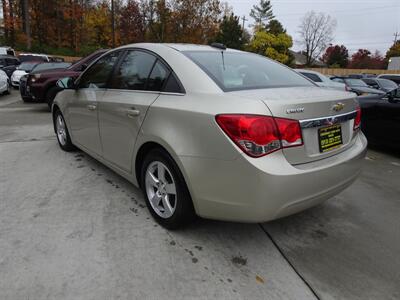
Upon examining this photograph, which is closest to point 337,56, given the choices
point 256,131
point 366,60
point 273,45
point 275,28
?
point 366,60

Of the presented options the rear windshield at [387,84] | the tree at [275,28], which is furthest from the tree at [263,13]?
the rear windshield at [387,84]

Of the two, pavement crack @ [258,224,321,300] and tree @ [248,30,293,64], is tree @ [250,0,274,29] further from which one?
pavement crack @ [258,224,321,300]

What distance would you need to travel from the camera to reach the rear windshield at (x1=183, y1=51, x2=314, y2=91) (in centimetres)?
263

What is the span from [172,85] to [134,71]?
70 centimetres

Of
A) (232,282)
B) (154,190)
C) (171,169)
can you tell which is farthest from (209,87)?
(232,282)

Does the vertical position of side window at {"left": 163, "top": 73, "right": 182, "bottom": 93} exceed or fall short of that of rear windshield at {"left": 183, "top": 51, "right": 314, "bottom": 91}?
it falls short

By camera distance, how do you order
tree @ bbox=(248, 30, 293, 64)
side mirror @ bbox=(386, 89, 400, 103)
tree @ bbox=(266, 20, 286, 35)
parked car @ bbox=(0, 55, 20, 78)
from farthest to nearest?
tree @ bbox=(266, 20, 286, 35)
tree @ bbox=(248, 30, 293, 64)
parked car @ bbox=(0, 55, 20, 78)
side mirror @ bbox=(386, 89, 400, 103)

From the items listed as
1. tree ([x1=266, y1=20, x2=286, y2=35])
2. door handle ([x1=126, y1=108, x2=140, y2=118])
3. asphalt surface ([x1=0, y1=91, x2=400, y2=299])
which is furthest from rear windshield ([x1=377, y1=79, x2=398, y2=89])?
tree ([x1=266, y1=20, x2=286, y2=35])

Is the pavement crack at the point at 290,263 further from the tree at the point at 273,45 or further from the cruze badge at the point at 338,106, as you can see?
the tree at the point at 273,45

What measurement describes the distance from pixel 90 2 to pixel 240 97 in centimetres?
4449

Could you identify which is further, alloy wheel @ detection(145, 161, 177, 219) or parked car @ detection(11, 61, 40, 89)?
parked car @ detection(11, 61, 40, 89)

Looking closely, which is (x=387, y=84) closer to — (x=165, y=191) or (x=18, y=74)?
(x=165, y=191)

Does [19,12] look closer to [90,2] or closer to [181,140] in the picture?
[90,2]

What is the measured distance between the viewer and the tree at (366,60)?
69062 mm
